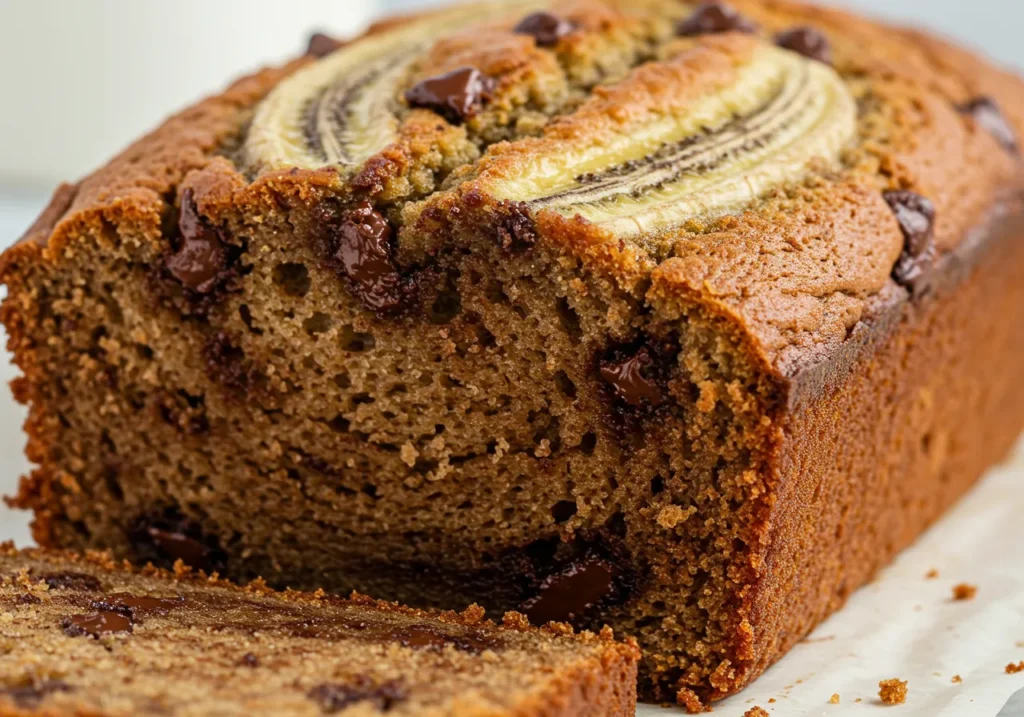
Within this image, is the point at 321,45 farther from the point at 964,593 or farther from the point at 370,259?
the point at 964,593

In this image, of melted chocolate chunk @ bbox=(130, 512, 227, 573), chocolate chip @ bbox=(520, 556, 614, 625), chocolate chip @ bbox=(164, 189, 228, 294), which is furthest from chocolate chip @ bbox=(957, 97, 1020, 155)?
melted chocolate chunk @ bbox=(130, 512, 227, 573)

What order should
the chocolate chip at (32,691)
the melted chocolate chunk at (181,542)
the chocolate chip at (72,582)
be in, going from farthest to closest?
the melted chocolate chunk at (181,542), the chocolate chip at (72,582), the chocolate chip at (32,691)

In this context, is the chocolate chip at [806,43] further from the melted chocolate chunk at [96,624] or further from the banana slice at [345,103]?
the melted chocolate chunk at [96,624]

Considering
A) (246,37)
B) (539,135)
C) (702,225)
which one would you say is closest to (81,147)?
(246,37)

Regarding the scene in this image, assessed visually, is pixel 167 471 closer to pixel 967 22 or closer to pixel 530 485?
pixel 530 485

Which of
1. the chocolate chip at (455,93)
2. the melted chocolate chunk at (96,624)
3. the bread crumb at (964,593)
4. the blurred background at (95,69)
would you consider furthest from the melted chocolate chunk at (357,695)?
the blurred background at (95,69)

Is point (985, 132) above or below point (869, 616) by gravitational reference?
above
